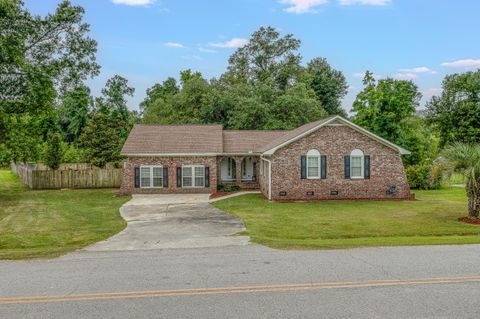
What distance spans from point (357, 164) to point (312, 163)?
2727 mm

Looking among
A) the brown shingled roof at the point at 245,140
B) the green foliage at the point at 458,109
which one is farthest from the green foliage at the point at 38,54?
the green foliage at the point at 458,109

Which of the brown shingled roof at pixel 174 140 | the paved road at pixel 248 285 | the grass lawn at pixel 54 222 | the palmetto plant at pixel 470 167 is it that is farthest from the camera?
the brown shingled roof at pixel 174 140

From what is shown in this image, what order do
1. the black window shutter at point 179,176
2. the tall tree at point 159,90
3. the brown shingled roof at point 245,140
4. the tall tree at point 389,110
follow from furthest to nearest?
the tall tree at point 159,90 < the tall tree at point 389,110 < the brown shingled roof at point 245,140 < the black window shutter at point 179,176

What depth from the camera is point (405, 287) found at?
7.79m

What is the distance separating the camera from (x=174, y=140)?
2973 centimetres

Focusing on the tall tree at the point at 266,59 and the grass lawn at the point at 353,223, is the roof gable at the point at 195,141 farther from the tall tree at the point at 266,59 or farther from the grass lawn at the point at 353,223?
the tall tree at the point at 266,59

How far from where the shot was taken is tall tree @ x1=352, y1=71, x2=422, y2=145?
3444 centimetres

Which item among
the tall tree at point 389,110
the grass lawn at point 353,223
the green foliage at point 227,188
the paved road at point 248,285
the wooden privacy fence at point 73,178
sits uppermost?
the tall tree at point 389,110

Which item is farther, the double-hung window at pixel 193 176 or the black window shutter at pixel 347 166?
the double-hung window at pixel 193 176

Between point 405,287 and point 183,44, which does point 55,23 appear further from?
point 405,287

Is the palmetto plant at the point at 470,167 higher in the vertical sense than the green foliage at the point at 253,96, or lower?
lower

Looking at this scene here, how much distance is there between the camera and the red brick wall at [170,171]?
28203mm

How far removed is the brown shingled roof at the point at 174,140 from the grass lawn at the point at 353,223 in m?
6.48

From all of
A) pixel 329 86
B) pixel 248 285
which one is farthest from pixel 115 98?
pixel 248 285
